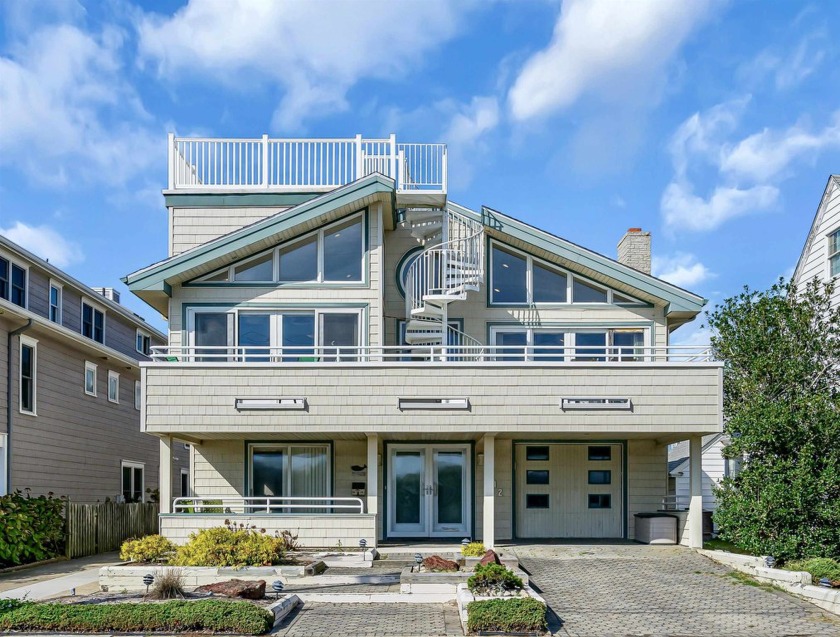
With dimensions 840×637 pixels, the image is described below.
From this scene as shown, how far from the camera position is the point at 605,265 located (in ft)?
65.8

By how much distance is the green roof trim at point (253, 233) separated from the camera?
→ 62.3ft

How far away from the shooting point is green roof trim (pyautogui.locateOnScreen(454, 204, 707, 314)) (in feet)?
65.5

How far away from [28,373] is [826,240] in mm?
20586

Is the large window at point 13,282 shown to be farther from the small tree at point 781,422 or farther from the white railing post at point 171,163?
the small tree at point 781,422

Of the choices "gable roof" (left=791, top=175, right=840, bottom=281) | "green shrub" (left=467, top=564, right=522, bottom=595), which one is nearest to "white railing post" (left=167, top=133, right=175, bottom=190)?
"green shrub" (left=467, top=564, right=522, bottom=595)

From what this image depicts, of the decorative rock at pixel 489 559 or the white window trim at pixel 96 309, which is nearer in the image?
the decorative rock at pixel 489 559

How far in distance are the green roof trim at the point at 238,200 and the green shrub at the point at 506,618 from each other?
12.4 meters

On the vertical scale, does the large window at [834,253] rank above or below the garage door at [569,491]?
above

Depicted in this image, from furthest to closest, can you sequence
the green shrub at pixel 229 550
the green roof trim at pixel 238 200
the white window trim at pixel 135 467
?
the white window trim at pixel 135 467, the green roof trim at pixel 238 200, the green shrub at pixel 229 550

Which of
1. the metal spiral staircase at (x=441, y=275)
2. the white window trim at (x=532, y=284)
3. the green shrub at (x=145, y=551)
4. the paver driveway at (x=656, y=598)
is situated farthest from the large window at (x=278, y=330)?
the paver driveway at (x=656, y=598)

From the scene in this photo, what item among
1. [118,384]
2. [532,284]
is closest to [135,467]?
[118,384]

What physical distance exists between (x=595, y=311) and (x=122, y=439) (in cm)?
1577

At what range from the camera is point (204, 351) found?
1953cm

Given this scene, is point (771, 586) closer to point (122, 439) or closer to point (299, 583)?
point (299, 583)
